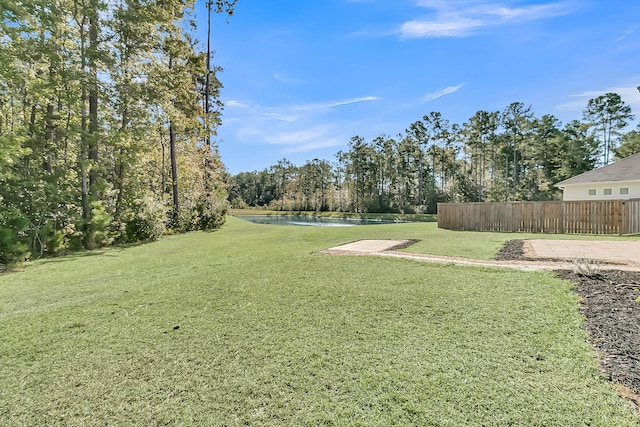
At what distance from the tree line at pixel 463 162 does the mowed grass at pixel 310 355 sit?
86.5 feet

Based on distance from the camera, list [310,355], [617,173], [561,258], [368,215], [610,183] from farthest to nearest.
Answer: [368,215]
[617,173]
[610,183]
[561,258]
[310,355]

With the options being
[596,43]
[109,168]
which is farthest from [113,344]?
[596,43]

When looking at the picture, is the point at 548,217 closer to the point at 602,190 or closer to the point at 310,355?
the point at 602,190

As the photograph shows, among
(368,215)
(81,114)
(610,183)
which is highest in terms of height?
(81,114)

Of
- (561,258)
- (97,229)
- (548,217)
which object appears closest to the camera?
(561,258)

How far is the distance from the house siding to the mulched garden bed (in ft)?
47.8

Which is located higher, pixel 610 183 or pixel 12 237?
pixel 610 183

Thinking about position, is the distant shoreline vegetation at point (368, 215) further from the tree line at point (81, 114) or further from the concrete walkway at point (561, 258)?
the concrete walkway at point (561, 258)

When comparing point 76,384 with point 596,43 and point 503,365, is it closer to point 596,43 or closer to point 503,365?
point 503,365

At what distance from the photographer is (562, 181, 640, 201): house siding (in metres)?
14.0

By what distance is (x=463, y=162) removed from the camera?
46312 millimetres

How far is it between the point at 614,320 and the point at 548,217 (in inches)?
403

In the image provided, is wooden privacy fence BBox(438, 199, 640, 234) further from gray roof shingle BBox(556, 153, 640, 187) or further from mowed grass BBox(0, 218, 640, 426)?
mowed grass BBox(0, 218, 640, 426)

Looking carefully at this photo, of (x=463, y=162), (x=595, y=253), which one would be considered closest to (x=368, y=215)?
(x=463, y=162)
